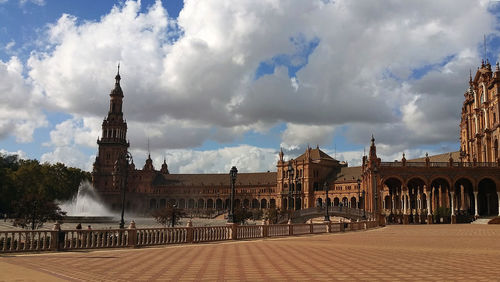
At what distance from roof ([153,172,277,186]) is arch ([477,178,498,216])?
7292 cm

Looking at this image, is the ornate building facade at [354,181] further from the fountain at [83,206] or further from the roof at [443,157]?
the fountain at [83,206]

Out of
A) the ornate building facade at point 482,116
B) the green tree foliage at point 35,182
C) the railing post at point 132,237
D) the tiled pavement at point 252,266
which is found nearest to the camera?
the tiled pavement at point 252,266

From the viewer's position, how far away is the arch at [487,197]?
6442 centimetres

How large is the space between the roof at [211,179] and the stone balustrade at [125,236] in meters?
107

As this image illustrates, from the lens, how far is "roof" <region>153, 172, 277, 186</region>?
460 feet

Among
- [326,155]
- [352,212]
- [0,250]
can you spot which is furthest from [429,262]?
[326,155]

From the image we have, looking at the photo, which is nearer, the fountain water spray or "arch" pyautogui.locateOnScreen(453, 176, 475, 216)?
"arch" pyautogui.locateOnScreen(453, 176, 475, 216)

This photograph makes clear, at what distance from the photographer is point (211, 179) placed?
147 m

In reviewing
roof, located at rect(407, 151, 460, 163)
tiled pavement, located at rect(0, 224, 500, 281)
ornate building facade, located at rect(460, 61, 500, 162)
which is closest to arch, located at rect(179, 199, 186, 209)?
roof, located at rect(407, 151, 460, 163)

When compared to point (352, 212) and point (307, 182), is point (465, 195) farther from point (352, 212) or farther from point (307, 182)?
point (307, 182)

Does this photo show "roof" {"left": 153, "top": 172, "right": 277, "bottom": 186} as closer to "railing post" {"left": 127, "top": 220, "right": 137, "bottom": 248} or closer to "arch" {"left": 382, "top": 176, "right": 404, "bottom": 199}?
"arch" {"left": 382, "top": 176, "right": 404, "bottom": 199}

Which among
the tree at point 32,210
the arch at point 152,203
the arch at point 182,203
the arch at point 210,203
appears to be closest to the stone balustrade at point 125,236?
the tree at point 32,210

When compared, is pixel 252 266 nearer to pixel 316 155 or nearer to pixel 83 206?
pixel 83 206

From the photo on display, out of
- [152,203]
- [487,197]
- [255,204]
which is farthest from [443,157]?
[152,203]
